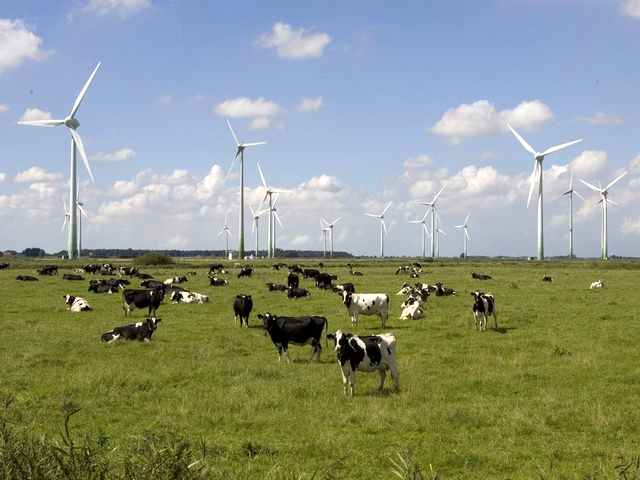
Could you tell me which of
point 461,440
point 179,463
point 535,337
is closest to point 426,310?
point 535,337

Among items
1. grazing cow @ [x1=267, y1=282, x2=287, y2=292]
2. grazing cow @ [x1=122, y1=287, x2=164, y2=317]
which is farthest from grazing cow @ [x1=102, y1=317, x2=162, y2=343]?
grazing cow @ [x1=267, y1=282, x2=287, y2=292]

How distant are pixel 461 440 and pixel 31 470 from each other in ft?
22.9

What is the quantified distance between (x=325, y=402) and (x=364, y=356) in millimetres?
1505

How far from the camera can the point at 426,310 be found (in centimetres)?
2642

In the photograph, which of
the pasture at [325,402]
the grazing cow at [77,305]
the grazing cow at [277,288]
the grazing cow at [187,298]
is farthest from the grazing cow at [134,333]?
the grazing cow at [277,288]

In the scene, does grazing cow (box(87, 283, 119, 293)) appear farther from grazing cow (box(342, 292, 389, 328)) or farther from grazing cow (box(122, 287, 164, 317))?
grazing cow (box(342, 292, 389, 328))

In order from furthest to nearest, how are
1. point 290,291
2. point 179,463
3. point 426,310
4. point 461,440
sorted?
point 290,291 < point 426,310 < point 461,440 < point 179,463

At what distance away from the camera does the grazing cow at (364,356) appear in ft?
42.0

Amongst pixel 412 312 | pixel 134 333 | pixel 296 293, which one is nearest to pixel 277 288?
pixel 296 293

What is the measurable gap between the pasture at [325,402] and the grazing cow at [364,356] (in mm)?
449

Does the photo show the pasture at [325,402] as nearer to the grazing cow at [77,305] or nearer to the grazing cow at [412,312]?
the grazing cow at [412,312]

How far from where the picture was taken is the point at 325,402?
11.8 m

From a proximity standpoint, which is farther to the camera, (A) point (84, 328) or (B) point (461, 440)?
(A) point (84, 328)

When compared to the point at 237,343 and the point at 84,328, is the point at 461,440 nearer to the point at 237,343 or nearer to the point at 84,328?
the point at 237,343
